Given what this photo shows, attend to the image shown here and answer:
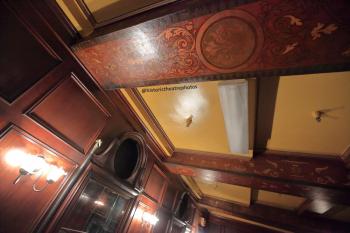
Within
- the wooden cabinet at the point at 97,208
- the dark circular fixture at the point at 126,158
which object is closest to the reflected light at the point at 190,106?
the dark circular fixture at the point at 126,158

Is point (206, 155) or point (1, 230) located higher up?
point (206, 155)

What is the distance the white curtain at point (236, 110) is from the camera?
75.7 inches

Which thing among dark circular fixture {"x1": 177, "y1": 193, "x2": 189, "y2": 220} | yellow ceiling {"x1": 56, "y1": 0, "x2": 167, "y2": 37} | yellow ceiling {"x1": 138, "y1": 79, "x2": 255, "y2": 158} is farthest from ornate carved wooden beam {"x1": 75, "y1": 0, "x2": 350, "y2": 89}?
dark circular fixture {"x1": 177, "y1": 193, "x2": 189, "y2": 220}

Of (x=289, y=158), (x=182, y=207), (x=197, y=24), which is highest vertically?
(x=289, y=158)

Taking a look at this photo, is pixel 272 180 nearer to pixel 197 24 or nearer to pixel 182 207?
pixel 197 24

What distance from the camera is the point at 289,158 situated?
2.77m

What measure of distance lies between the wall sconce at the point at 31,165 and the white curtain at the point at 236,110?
209 cm

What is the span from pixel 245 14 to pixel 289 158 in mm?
2522

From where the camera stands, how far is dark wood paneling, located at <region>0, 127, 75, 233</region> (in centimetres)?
151

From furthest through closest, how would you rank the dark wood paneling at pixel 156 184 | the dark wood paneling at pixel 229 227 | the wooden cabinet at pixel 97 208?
the dark wood paneling at pixel 229 227 < the dark wood paneling at pixel 156 184 < the wooden cabinet at pixel 97 208

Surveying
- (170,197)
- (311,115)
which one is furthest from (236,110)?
(170,197)

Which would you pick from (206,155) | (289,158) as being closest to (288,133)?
(289,158)

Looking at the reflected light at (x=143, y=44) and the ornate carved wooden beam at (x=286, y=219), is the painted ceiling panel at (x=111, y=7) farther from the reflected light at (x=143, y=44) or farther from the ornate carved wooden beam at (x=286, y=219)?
the ornate carved wooden beam at (x=286, y=219)

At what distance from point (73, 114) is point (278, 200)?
17.4ft
